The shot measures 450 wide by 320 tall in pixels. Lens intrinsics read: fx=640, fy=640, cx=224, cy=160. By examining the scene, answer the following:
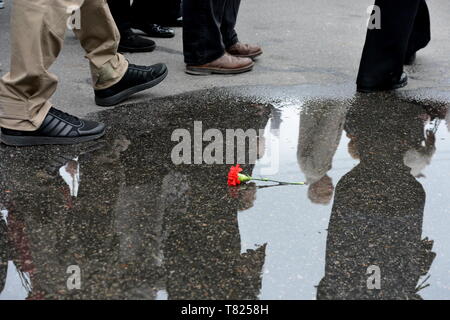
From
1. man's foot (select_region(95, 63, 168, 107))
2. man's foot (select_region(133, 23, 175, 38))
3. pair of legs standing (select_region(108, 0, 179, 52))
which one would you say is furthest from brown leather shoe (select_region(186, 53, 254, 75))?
man's foot (select_region(133, 23, 175, 38))

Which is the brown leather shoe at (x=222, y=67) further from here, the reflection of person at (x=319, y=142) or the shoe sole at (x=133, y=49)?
the reflection of person at (x=319, y=142)

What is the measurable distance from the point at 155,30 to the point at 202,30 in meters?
1.20

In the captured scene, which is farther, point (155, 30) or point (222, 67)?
point (155, 30)

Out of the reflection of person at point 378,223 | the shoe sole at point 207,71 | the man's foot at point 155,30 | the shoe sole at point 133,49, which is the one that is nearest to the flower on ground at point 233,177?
the reflection of person at point 378,223

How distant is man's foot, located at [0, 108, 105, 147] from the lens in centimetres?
301

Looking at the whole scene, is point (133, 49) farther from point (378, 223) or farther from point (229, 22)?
point (378, 223)

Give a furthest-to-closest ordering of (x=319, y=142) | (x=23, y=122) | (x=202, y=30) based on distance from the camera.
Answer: (x=202, y=30), (x=319, y=142), (x=23, y=122)

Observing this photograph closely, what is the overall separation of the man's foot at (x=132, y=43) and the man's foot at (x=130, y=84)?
1.09 m

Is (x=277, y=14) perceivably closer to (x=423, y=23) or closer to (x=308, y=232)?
(x=423, y=23)

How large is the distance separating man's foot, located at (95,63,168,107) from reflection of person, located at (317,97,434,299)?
1153 mm

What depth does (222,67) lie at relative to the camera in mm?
4273

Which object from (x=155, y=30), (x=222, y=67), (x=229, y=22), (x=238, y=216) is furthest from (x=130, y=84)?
(x=155, y=30)

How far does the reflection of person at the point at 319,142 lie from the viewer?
2709mm

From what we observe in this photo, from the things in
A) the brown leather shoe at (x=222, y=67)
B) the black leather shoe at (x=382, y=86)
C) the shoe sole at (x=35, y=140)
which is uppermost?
the black leather shoe at (x=382, y=86)
